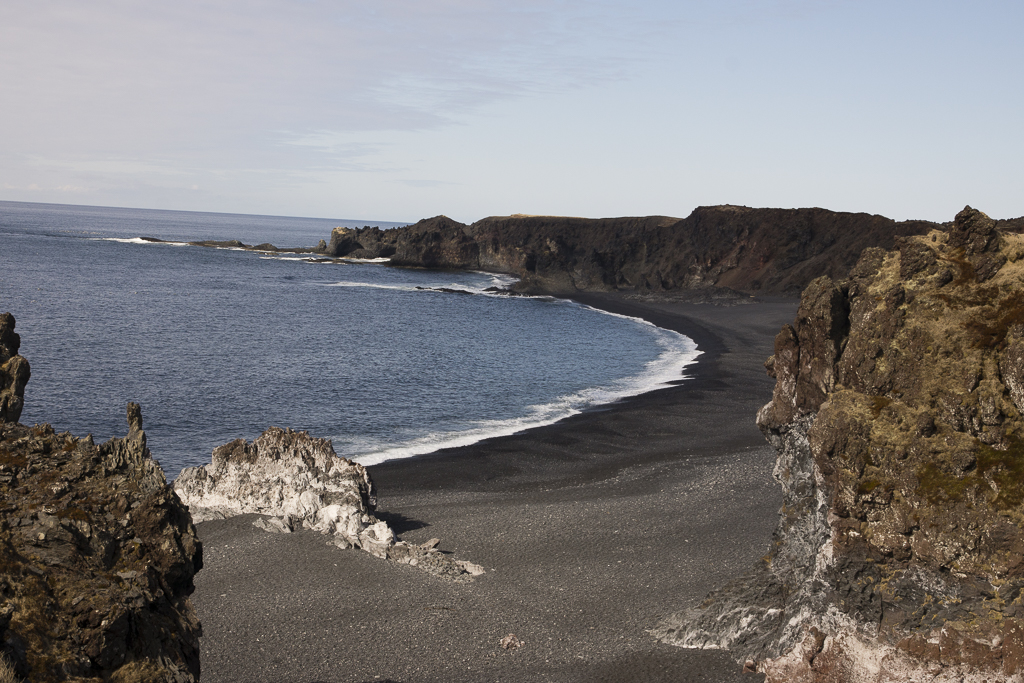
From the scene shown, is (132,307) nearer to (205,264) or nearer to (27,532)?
(205,264)

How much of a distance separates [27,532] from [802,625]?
998 centimetres

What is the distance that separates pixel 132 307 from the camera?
66188mm

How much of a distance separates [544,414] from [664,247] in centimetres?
7477

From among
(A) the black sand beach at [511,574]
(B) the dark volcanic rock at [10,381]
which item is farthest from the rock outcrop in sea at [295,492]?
(B) the dark volcanic rock at [10,381]

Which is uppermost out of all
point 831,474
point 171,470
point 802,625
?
point 831,474

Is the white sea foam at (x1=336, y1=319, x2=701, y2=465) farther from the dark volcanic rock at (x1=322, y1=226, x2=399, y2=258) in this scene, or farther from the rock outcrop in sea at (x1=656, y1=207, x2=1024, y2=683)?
the dark volcanic rock at (x1=322, y1=226, x2=399, y2=258)

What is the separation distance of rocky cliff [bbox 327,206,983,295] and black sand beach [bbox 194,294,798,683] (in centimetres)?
5886

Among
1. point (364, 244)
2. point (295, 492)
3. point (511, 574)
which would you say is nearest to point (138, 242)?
point (364, 244)

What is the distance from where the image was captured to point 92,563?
7066 mm

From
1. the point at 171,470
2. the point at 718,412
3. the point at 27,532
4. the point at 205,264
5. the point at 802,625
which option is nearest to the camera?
the point at 27,532

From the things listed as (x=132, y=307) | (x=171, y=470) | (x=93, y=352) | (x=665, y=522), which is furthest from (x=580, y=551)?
(x=132, y=307)

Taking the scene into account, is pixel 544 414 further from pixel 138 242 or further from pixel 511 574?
pixel 138 242

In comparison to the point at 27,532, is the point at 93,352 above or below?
below

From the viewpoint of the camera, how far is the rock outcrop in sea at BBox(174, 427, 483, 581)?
16312 millimetres
